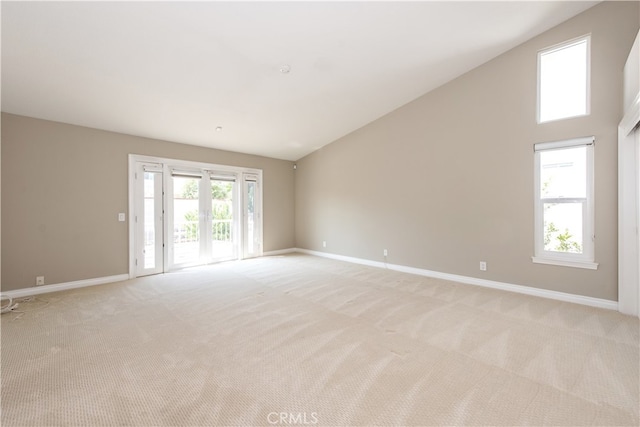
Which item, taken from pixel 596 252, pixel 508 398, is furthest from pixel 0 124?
pixel 596 252

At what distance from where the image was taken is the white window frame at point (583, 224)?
3336 mm

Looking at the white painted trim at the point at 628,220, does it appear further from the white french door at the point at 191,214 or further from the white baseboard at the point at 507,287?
the white french door at the point at 191,214

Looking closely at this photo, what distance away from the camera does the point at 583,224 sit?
3.43m

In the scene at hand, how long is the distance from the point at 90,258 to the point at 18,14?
3.46m

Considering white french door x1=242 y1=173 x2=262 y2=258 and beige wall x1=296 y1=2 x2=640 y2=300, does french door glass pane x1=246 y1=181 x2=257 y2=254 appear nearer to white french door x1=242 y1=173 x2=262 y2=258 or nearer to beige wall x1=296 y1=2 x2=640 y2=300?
white french door x1=242 y1=173 x2=262 y2=258

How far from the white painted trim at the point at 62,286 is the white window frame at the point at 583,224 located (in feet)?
21.9

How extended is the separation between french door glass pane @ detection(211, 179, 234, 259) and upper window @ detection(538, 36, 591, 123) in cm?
595

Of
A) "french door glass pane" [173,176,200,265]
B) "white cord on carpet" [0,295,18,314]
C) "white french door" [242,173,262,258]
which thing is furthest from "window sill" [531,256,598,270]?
"white cord on carpet" [0,295,18,314]

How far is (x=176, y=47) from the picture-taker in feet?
9.70

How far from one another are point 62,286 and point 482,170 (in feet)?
22.5

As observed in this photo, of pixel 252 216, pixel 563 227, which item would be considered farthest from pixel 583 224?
pixel 252 216

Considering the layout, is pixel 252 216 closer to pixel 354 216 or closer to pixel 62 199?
pixel 354 216

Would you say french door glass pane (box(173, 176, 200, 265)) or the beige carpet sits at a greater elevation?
french door glass pane (box(173, 176, 200, 265))

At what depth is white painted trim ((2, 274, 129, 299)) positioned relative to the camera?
3807 mm
